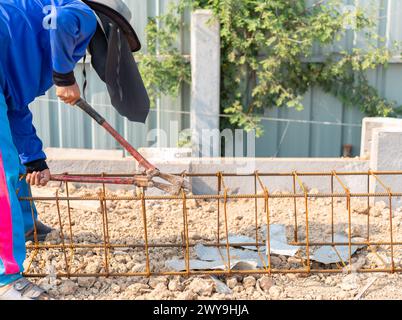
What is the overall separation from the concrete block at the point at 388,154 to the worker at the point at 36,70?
6.25 feet

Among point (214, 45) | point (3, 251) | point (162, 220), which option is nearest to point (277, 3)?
point (214, 45)

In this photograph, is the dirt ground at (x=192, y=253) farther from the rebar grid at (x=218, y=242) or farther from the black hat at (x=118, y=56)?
the black hat at (x=118, y=56)

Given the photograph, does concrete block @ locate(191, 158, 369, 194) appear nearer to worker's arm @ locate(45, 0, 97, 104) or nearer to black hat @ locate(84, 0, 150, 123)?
black hat @ locate(84, 0, 150, 123)

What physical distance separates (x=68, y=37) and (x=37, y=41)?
23 centimetres

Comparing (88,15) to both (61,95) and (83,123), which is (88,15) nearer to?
(61,95)

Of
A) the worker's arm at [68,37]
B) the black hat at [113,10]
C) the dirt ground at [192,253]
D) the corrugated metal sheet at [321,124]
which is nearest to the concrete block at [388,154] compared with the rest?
the dirt ground at [192,253]

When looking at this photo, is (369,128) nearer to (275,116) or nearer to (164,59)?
(275,116)

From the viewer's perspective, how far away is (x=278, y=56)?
229 inches

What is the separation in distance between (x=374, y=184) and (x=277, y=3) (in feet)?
6.14

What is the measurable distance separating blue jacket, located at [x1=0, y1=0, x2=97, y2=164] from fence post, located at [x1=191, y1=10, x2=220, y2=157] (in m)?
2.18

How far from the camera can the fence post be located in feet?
18.2

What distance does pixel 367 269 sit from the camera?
11.6ft

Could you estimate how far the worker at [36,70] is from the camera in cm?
313

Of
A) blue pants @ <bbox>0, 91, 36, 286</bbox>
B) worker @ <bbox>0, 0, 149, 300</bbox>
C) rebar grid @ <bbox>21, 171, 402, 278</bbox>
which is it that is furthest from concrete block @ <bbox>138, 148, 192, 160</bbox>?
blue pants @ <bbox>0, 91, 36, 286</bbox>
